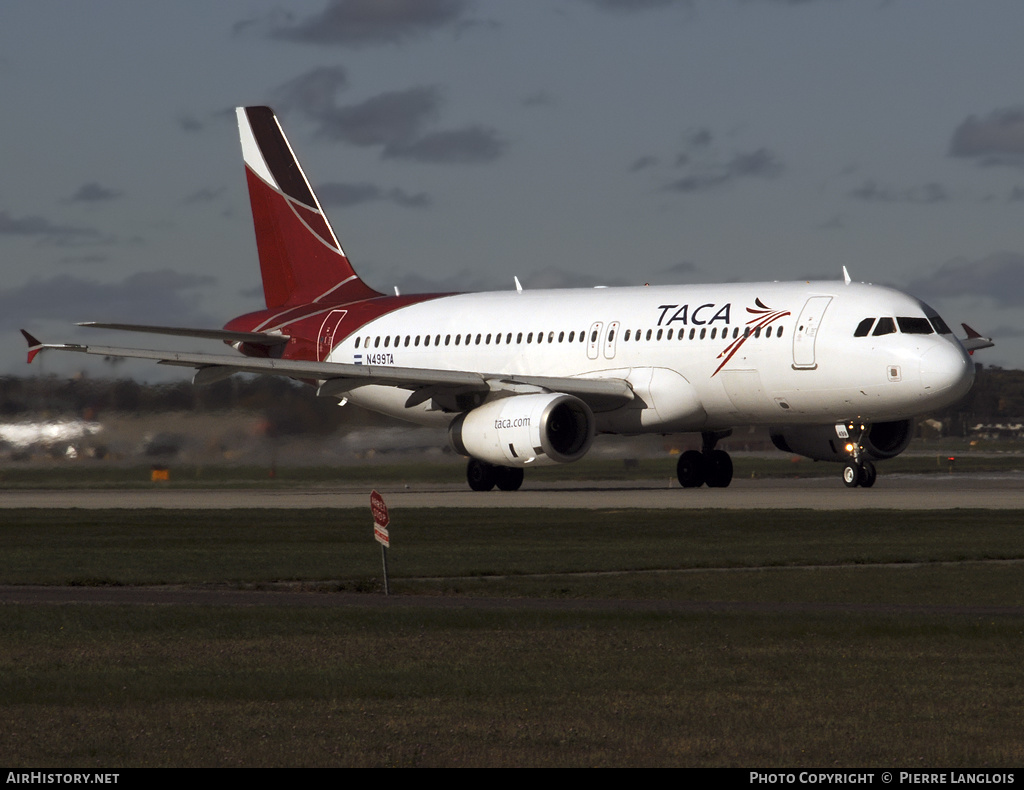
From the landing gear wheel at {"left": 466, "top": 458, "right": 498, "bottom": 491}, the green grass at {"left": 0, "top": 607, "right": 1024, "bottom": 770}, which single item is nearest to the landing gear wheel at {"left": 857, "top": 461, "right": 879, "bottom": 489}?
the landing gear wheel at {"left": 466, "top": 458, "right": 498, "bottom": 491}

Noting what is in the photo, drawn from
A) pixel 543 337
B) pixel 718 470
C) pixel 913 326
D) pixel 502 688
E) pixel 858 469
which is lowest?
pixel 502 688

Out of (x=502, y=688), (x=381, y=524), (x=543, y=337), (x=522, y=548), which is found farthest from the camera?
(x=543, y=337)

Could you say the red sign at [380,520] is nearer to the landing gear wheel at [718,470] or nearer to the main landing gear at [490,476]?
the main landing gear at [490,476]

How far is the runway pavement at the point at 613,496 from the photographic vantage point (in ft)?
112

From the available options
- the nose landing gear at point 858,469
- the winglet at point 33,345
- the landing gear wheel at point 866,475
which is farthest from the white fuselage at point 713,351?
the winglet at point 33,345

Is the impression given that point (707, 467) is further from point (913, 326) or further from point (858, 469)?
point (913, 326)

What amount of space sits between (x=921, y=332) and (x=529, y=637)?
78.3 feet

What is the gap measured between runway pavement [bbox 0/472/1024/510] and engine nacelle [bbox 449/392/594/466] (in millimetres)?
1007

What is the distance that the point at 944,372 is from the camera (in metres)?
35.9

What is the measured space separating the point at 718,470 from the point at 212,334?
46.2 ft

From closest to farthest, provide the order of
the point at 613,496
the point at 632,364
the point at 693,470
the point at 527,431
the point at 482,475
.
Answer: the point at 527,431
the point at 613,496
the point at 632,364
the point at 482,475
the point at 693,470

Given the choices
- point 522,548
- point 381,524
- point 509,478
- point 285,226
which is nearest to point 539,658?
point 381,524

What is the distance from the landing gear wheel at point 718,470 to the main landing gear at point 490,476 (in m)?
4.92
